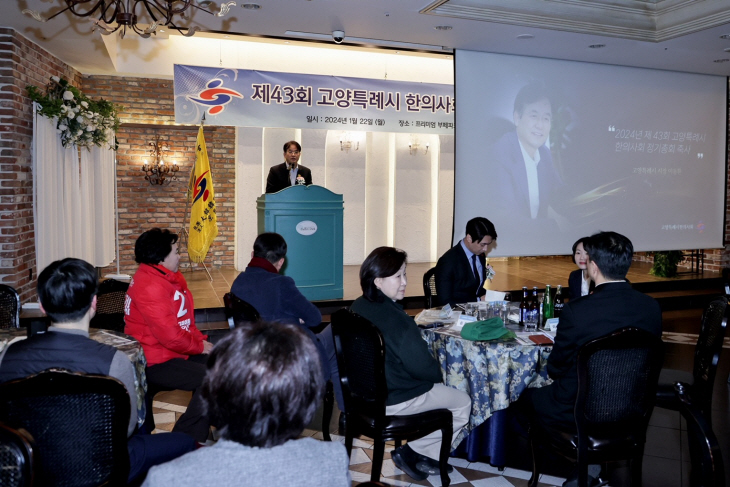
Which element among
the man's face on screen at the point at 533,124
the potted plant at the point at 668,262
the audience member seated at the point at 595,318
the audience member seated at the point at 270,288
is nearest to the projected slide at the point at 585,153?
the man's face on screen at the point at 533,124

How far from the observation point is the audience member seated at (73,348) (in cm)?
204

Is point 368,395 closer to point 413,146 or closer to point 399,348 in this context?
point 399,348

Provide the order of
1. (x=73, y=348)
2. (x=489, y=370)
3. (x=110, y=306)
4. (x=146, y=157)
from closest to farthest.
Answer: (x=73, y=348) → (x=489, y=370) → (x=110, y=306) → (x=146, y=157)

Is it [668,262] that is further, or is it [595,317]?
[668,262]

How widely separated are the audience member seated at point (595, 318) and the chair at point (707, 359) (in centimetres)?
63

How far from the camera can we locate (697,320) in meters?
7.30

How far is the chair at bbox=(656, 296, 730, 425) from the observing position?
10.0ft

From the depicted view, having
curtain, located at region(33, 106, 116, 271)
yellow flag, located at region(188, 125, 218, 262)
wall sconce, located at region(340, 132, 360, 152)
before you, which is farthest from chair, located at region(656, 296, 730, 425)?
wall sconce, located at region(340, 132, 360, 152)

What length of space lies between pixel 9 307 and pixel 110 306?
0.52m

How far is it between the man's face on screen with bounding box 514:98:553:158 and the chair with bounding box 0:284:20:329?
18.1ft

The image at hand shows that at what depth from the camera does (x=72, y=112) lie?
6293 millimetres

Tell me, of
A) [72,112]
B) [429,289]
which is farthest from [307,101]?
[429,289]

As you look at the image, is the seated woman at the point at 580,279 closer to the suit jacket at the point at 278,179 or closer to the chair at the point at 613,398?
the chair at the point at 613,398

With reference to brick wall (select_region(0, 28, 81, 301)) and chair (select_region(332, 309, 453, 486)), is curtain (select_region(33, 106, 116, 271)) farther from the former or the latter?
chair (select_region(332, 309, 453, 486))
